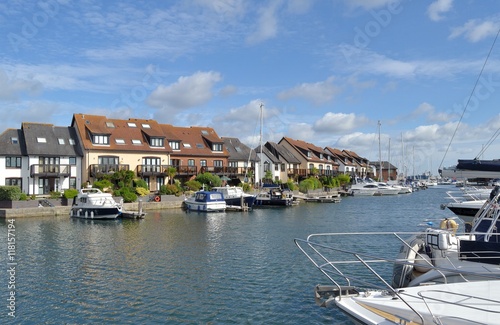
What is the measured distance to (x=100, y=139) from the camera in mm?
55625

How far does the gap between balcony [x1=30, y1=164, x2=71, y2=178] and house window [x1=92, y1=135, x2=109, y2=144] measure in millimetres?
4640

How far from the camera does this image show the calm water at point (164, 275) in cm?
1445

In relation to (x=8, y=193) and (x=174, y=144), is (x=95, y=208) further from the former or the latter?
(x=174, y=144)

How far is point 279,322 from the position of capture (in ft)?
44.7

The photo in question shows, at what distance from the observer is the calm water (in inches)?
569

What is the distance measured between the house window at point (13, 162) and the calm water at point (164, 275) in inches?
646

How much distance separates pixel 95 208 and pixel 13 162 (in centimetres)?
1596

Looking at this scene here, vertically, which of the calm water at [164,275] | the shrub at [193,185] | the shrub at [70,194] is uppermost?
the shrub at [193,185]

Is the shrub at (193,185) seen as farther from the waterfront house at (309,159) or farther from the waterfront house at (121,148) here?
the waterfront house at (309,159)

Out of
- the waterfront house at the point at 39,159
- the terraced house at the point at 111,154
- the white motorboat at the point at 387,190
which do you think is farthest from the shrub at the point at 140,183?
the white motorboat at the point at 387,190

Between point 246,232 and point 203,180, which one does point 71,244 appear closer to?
point 246,232

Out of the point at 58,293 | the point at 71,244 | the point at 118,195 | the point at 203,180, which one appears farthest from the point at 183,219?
the point at 58,293

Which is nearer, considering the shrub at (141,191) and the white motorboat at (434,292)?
the white motorboat at (434,292)

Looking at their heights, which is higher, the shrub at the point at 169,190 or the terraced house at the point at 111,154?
the terraced house at the point at 111,154
